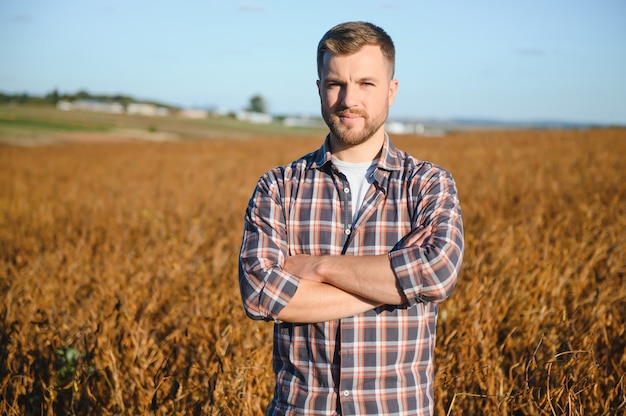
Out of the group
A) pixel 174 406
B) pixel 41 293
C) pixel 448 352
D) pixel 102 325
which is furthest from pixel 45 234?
pixel 448 352

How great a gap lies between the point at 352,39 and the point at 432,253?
733mm

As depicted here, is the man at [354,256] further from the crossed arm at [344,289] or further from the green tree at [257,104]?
the green tree at [257,104]

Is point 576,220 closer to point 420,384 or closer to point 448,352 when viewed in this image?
point 448,352

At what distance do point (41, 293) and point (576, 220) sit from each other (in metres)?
5.10

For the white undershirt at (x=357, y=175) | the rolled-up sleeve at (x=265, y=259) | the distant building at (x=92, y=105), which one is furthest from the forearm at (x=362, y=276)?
the distant building at (x=92, y=105)

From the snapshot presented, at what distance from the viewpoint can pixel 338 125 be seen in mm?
1871

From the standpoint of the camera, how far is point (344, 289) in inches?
71.2

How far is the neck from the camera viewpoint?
1952 millimetres

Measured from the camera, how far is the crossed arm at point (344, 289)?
1771 mm

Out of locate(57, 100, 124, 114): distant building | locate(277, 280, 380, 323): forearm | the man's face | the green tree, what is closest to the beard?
the man's face

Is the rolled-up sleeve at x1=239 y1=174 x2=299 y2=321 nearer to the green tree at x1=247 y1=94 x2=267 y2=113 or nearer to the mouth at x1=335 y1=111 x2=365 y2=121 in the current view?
the mouth at x1=335 y1=111 x2=365 y2=121

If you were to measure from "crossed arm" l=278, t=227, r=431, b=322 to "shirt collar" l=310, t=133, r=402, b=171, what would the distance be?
25cm

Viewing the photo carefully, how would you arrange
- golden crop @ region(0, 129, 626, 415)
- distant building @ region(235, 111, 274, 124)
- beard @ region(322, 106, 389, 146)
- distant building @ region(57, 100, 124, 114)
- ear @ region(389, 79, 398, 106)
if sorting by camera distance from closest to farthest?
1. beard @ region(322, 106, 389, 146)
2. ear @ region(389, 79, 398, 106)
3. golden crop @ region(0, 129, 626, 415)
4. distant building @ region(57, 100, 124, 114)
5. distant building @ region(235, 111, 274, 124)

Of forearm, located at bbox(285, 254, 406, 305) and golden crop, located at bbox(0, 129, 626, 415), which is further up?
forearm, located at bbox(285, 254, 406, 305)
